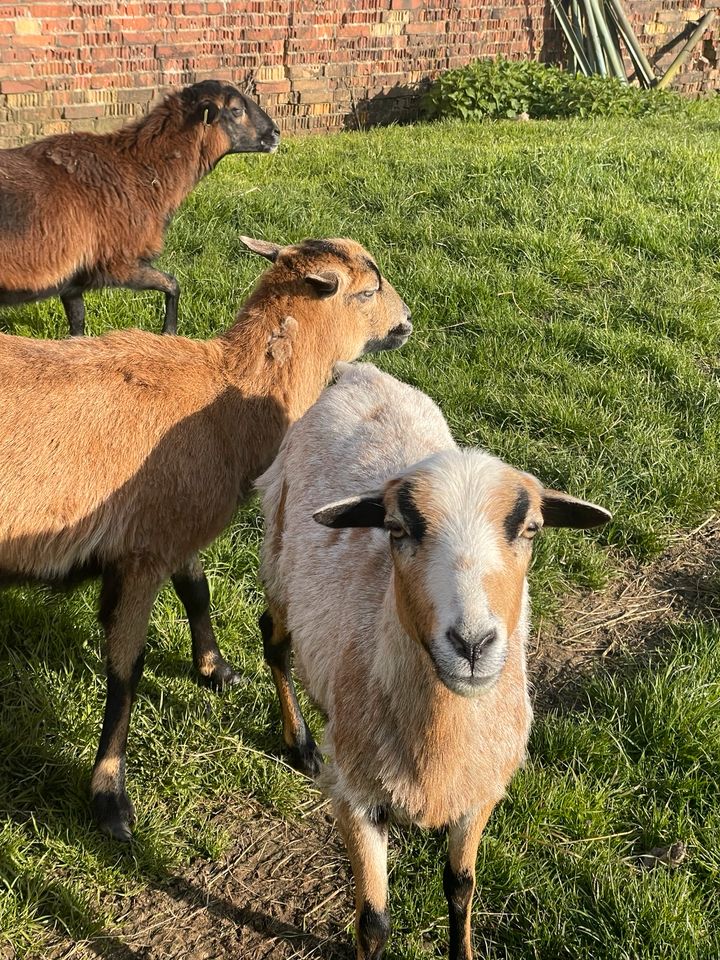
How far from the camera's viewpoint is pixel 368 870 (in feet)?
7.89

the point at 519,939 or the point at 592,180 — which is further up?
the point at 592,180

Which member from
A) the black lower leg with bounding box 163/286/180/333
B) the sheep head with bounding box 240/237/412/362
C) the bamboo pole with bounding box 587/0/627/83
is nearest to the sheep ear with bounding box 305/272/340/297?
the sheep head with bounding box 240/237/412/362

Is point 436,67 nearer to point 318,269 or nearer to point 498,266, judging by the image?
point 498,266

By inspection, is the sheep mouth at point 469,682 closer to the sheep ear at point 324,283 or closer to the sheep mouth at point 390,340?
the sheep ear at point 324,283

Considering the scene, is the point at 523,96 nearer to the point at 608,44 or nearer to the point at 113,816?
the point at 608,44

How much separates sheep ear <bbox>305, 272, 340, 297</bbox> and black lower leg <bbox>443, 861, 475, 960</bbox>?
80.8 inches

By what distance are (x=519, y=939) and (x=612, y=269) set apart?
4.49 metres

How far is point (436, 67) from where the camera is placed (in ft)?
35.2

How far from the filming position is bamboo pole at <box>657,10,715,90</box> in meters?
12.1

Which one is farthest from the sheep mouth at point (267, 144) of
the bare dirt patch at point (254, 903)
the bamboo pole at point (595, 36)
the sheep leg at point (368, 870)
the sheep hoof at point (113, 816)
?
the bamboo pole at point (595, 36)

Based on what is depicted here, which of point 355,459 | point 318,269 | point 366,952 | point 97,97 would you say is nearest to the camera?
point 366,952

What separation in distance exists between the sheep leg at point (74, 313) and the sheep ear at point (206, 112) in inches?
61.4

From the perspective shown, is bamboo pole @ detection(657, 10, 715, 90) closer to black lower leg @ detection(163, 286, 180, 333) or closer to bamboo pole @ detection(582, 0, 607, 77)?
bamboo pole @ detection(582, 0, 607, 77)

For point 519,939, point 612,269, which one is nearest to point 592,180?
point 612,269
